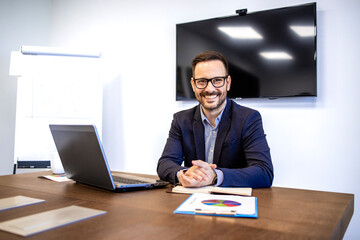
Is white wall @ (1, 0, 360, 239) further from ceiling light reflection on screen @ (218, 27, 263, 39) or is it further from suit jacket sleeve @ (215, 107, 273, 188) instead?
suit jacket sleeve @ (215, 107, 273, 188)

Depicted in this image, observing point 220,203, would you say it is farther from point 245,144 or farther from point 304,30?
point 304,30

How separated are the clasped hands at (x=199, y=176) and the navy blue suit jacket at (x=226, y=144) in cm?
17

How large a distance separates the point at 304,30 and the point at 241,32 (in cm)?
52

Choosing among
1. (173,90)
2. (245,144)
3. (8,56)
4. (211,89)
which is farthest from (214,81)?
(8,56)

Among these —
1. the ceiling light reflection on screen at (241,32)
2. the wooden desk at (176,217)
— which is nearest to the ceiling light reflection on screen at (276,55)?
the ceiling light reflection on screen at (241,32)

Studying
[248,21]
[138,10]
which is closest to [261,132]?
[248,21]

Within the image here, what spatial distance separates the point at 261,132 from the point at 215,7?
67.4 inches

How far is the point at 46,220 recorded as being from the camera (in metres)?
0.74

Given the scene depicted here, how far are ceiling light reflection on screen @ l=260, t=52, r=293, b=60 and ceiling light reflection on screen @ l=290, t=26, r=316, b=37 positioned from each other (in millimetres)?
184

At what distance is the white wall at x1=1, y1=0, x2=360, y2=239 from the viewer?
7.66 feet

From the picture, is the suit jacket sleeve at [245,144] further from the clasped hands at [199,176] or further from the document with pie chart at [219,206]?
the document with pie chart at [219,206]

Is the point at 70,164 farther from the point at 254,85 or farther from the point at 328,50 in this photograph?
the point at 328,50

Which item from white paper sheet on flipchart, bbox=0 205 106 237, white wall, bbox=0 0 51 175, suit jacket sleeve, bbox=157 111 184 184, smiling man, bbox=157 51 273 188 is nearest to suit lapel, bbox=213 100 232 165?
smiling man, bbox=157 51 273 188

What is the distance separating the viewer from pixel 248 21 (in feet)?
8.72
